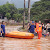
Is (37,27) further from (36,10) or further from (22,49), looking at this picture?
(36,10)

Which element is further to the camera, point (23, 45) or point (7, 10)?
point (7, 10)

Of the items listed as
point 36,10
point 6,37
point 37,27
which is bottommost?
point 6,37

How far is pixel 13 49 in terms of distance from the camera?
7352 mm

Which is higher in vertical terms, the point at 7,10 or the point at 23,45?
the point at 7,10

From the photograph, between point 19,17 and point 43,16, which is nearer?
point 43,16

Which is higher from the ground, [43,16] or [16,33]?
[43,16]

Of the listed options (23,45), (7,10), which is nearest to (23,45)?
(23,45)

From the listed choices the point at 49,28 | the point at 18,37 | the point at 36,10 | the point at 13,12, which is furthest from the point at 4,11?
the point at 18,37

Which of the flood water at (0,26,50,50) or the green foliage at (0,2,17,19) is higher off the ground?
the green foliage at (0,2,17,19)

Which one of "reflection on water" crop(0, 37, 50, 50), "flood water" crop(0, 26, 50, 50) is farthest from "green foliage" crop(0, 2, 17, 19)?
"reflection on water" crop(0, 37, 50, 50)

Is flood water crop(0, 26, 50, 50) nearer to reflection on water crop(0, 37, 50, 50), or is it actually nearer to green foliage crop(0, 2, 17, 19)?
reflection on water crop(0, 37, 50, 50)

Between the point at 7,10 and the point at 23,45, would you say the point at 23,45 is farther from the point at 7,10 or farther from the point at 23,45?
the point at 7,10

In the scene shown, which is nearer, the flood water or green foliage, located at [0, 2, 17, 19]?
the flood water

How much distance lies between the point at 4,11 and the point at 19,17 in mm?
6032
